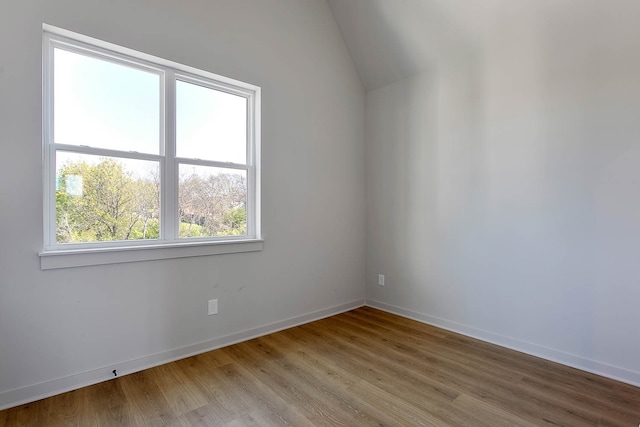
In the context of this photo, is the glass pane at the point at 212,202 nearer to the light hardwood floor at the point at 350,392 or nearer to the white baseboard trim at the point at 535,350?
the light hardwood floor at the point at 350,392

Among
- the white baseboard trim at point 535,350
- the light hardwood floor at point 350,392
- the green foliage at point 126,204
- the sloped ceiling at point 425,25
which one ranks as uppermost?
the sloped ceiling at point 425,25

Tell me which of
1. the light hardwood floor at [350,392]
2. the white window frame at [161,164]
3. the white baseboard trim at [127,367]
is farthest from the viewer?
the white window frame at [161,164]

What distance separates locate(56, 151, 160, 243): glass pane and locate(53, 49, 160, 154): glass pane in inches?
5.1

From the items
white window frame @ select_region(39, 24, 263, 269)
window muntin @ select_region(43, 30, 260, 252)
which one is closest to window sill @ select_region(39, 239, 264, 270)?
white window frame @ select_region(39, 24, 263, 269)

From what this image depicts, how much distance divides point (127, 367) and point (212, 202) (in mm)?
1351

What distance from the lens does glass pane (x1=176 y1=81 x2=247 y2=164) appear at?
259 centimetres

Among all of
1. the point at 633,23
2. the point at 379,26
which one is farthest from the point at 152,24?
the point at 633,23

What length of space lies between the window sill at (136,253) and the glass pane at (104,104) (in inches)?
28.8

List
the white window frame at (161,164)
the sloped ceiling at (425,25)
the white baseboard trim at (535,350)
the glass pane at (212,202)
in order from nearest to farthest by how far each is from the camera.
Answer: the white window frame at (161,164)
the white baseboard trim at (535,350)
the sloped ceiling at (425,25)
the glass pane at (212,202)

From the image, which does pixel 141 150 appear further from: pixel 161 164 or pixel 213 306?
pixel 213 306

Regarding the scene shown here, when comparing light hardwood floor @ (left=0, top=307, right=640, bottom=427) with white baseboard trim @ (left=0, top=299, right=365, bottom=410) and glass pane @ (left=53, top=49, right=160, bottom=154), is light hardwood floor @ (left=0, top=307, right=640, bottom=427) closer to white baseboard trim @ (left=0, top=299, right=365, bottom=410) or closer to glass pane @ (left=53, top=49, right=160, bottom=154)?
white baseboard trim @ (left=0, top=299, right=365, bottom=410)

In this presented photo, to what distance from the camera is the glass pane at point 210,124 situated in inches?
102

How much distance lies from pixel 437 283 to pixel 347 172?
154cm

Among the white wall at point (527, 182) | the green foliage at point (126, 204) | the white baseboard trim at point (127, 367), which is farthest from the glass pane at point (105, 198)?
the white wall at point (527, 182)
